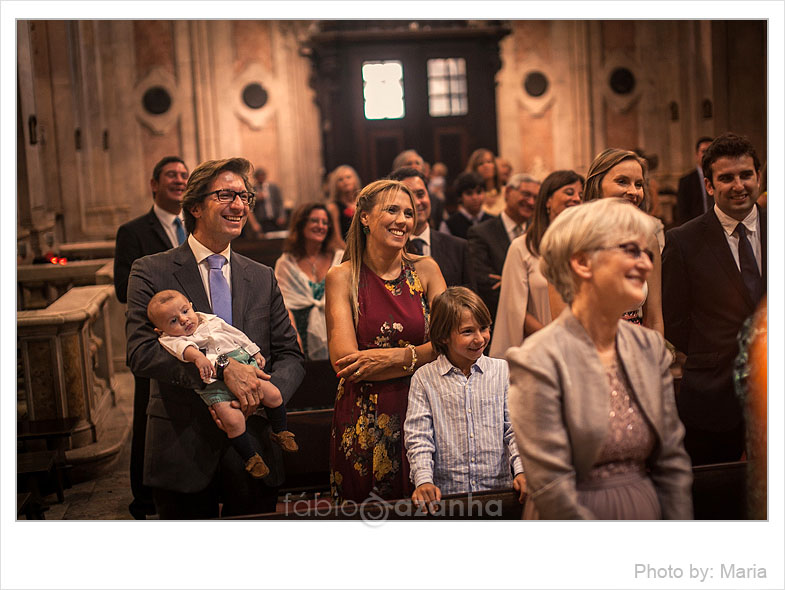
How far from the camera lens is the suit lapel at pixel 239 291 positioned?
→ 3.29 meters

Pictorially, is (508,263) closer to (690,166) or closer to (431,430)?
(431,430)

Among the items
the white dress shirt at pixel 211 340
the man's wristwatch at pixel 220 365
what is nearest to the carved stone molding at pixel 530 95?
the white dress shirt at pixel 211 340

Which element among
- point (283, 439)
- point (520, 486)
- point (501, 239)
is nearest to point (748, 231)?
point (520, 486)

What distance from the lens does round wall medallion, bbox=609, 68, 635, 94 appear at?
1808 centimetres

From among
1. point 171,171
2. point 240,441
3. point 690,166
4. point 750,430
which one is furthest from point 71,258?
point 690,166

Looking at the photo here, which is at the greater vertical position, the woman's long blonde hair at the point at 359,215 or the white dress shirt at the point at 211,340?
the woman's long blonde hair at the point at 359,215

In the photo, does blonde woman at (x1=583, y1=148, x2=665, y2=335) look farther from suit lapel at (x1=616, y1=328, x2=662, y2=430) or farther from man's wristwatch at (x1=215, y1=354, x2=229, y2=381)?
man's wristwatch at (x1=215, y1=354, x2=229, y2=381)

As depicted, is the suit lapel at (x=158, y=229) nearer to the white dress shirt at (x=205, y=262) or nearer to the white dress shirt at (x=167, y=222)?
the white dress shirt at (x=167, y=222)

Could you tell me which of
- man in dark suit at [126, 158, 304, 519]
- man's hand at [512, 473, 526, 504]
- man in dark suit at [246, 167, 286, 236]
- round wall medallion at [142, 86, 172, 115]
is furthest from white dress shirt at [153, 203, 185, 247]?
round wall medallion at [142, 86, 172, 115]

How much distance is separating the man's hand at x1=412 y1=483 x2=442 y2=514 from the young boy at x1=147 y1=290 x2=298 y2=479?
60 centimetres

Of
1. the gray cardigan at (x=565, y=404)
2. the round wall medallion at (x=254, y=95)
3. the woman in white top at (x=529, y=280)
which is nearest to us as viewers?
the gray cardigan at (x=565, y=404)

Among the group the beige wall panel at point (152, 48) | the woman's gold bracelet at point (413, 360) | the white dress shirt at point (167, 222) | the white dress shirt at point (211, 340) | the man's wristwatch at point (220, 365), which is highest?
the beige wall panel at point (152, 48)

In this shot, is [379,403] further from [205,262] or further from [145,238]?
[145,238]

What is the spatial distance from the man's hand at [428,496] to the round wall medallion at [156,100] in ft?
50.9
